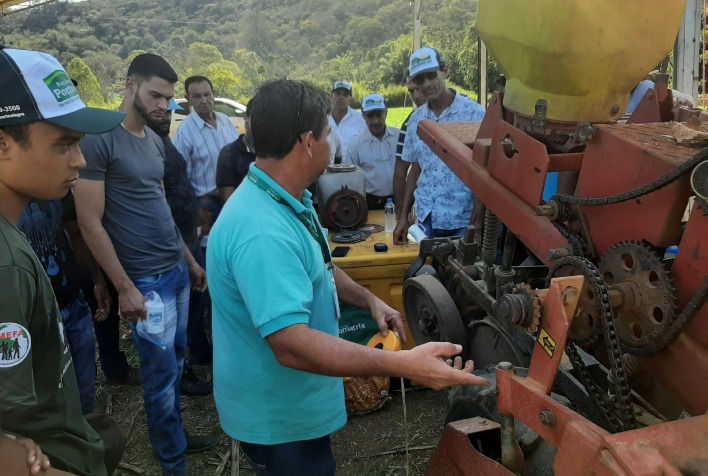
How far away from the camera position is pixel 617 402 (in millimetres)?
1839

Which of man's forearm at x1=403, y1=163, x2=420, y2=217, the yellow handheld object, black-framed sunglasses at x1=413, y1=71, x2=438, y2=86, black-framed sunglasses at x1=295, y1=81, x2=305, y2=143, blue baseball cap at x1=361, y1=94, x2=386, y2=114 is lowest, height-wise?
man's forearm at x1=403, y1=163, x2=420, y2=217

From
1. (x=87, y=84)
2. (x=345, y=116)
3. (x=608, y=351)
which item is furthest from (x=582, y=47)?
(x=87, y=84)

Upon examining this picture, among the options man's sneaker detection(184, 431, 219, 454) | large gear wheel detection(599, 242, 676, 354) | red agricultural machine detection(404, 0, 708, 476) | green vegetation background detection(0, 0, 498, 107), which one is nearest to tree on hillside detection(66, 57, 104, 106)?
green vegetation background detection(0, 0, 498, 107)

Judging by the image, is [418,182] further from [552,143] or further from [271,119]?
[271,119]

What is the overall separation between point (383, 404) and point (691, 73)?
531 cm

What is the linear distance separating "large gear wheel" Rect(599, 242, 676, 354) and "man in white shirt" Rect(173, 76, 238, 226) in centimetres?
334

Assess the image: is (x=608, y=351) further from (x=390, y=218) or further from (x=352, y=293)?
(x=390, y=218)

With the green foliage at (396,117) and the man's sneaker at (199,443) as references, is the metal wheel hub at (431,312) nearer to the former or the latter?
the man's sneaker at (199,443)

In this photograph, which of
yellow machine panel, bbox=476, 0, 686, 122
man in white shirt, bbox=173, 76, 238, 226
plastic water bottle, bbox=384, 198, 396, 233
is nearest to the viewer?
yellow machine panel, bbox=476, 0, 686, 122

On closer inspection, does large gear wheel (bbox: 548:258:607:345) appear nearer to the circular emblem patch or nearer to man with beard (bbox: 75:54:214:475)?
the circular emblem patch

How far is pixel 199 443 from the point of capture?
3531 mm

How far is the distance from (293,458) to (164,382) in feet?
4.30

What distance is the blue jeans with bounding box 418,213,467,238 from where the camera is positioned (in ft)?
13.9

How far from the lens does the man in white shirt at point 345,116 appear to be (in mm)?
7035
